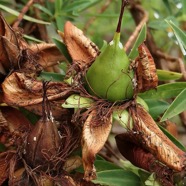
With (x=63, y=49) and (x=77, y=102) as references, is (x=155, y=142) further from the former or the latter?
(x=63, y=49)

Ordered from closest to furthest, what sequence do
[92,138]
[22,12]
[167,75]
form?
[92,138], [167,75], [22,12]

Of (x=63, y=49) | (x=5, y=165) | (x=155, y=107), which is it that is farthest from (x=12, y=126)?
(x=155, y=107)

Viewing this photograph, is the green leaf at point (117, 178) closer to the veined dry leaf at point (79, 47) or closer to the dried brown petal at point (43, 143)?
the dried brown petal at point (43, 143)

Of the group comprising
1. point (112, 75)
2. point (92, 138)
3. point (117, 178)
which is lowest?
point (117, 178)

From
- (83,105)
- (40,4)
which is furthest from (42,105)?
(40,4)

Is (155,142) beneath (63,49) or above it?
beneath

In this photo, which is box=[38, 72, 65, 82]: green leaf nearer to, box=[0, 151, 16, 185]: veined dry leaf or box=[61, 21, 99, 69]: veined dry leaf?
box=[61, 21, 99, 69]: veined dry leaf

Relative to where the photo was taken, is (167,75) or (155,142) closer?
(155,142)

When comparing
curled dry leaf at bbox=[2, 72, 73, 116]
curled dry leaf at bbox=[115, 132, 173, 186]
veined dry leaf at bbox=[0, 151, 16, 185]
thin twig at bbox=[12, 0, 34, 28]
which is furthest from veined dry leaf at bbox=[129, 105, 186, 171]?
thin twig at bbox=[12, 0, 34, 28]
